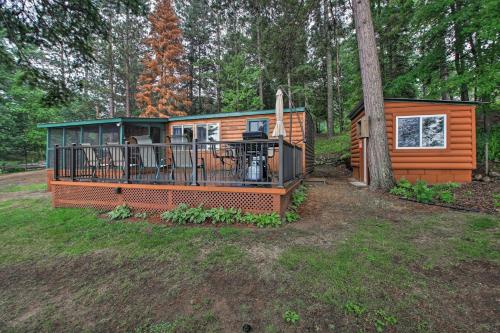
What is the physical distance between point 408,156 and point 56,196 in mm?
10268

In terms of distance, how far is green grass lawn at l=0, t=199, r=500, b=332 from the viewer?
182 cm

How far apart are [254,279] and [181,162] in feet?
10.9

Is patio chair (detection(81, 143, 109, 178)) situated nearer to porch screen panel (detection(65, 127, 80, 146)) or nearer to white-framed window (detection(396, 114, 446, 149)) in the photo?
porch screen panel (detection(65, 127, 80, 146))

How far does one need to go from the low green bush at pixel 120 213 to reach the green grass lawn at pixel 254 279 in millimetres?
684

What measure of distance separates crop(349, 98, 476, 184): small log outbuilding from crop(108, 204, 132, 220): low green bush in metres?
6.75

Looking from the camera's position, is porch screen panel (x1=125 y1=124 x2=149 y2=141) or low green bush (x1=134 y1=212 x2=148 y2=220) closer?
low green bush (x1=134 y1=212 x2=148 y2=220)

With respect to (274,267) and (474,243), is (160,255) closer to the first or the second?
(274,267)

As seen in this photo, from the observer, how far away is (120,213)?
473cm

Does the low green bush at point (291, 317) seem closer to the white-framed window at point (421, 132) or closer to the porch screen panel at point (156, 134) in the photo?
the white-framed window at point (421, 132)

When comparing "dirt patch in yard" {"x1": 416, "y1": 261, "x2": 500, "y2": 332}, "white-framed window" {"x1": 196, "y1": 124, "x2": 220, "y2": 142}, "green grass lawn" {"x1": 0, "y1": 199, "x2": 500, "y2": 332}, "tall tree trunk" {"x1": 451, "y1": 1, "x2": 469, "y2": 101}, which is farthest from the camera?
"white-framed window" {"x1": 196, "y1": 124, "x2": 220, "y2": 142}

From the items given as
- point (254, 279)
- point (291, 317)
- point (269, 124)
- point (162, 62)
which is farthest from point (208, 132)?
point (162, 62)

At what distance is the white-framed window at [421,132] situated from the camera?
7.12m

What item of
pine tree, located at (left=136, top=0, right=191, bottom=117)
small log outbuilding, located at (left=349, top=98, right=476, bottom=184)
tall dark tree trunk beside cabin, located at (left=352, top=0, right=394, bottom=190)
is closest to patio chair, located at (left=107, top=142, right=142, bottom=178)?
tall dark tree trunk beside cabin, located at (left=352, top=0, right=394, bottom=190)

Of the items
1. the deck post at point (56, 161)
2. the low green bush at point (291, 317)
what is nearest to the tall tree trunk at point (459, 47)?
the low green bush at point (291, 317)
